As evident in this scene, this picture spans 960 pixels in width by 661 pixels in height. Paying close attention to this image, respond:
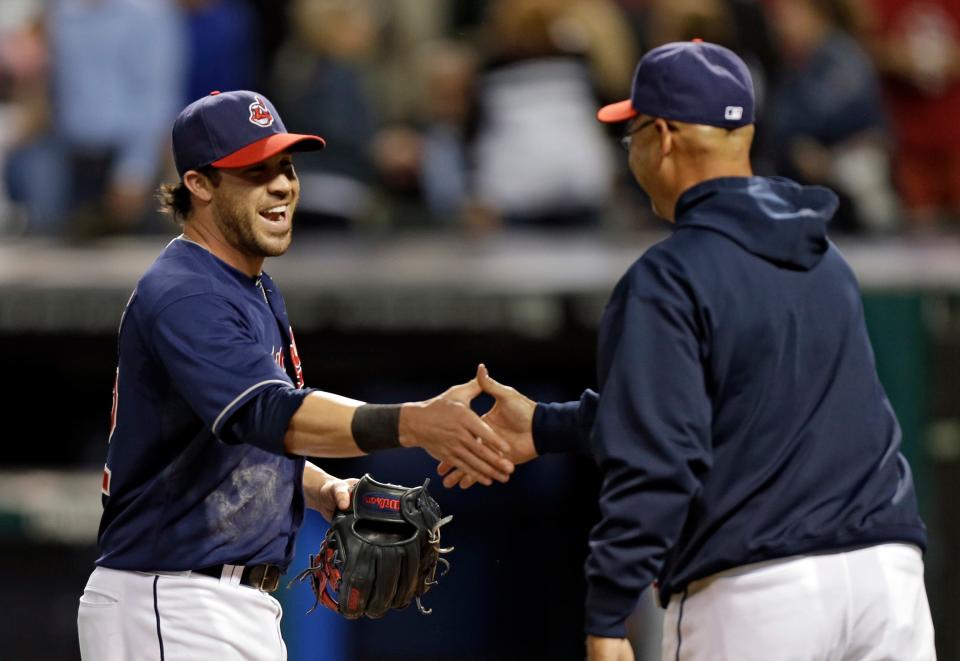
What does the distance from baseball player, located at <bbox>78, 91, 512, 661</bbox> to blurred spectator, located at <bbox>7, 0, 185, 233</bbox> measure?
14.1 feet

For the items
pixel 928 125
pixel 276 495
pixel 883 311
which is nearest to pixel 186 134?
pixel 276 495

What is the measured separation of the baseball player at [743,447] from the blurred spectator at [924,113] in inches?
211

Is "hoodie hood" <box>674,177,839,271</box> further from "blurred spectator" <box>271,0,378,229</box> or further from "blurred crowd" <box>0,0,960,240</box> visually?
"blurred spectator" <box>271,0,378,229</box>

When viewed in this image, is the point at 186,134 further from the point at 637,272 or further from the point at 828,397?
the point at 828,397

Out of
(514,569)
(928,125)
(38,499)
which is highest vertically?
(928,125)

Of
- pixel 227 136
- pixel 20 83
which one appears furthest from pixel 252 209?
pixel 20 83

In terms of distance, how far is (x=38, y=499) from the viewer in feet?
24.3

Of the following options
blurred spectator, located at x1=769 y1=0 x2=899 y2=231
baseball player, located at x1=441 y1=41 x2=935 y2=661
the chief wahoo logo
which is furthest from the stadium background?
baseball player, located at x1=441 y1=41 x2=935 y2=661

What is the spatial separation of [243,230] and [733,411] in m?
1.23

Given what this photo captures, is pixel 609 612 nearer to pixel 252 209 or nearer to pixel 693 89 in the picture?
pixel 693 89

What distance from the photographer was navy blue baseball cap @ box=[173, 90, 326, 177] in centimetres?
364

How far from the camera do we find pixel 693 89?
3.31 meters

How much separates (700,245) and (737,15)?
519 cm

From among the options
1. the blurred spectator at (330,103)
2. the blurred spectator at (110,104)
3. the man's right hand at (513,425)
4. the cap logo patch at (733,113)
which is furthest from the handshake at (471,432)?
the blurred spectator at (110,104)
